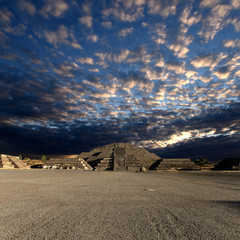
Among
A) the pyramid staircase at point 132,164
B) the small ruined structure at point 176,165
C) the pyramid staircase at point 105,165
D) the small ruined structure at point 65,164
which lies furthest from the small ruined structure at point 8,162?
the small ruined structure at point 176,165

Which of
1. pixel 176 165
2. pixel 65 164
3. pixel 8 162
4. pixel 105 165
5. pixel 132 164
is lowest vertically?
pixel 176 165

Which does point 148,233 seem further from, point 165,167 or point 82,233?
point 165,167

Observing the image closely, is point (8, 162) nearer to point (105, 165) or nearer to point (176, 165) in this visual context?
point (105, 165)

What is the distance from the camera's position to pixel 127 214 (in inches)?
144

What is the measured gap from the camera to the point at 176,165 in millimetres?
37875

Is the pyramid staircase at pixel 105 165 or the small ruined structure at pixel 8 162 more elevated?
the small ruined structure at pixel 8 162

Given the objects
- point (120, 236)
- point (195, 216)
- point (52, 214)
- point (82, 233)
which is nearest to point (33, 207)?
point (52, 214)

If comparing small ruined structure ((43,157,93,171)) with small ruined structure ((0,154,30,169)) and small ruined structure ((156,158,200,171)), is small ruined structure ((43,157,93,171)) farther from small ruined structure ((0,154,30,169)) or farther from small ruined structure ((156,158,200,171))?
small ruined structure ((156,158,200,171))

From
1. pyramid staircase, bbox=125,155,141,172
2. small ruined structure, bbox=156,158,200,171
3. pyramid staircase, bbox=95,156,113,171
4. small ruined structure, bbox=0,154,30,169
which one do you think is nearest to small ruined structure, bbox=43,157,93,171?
pyramid staircase, bbox=95,156,113,171

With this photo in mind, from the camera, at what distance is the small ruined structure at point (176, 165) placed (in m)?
37.1

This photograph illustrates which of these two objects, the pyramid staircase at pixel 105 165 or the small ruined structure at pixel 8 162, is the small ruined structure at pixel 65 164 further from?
the small ruined structure at pixel 8 162

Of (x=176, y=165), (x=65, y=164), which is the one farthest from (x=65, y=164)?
(x=176, y=165)

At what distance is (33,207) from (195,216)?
3956mm

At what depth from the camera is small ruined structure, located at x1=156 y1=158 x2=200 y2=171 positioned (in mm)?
37125
